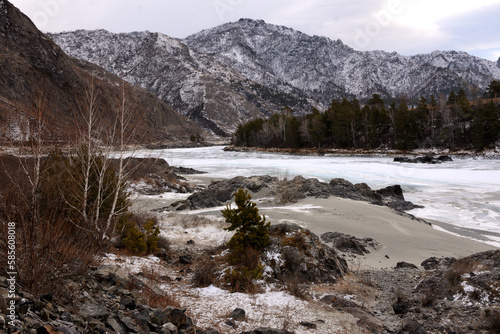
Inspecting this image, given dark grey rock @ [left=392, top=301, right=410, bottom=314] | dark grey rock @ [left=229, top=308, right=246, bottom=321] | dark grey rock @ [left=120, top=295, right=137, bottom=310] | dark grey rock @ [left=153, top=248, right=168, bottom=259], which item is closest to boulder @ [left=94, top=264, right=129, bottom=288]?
dark grey rock @ [left=120, top=295, right=137, bottom=310]

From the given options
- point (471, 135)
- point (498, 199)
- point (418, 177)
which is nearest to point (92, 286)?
point (498, 199)

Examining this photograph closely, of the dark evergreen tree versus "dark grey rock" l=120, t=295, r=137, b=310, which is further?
the dark evergreen tree

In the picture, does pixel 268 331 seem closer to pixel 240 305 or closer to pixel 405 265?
pixel 240 305

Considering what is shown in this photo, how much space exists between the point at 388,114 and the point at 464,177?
40.1m

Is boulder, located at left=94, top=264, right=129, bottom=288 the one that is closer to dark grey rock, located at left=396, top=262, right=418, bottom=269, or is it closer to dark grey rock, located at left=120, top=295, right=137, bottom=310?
dark grey rock, located at left=120, top=295, right=137, bottom=310

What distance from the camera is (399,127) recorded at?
6247 centimetres

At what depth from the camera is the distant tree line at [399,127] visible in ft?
179

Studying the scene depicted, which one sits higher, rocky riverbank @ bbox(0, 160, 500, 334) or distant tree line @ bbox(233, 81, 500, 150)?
distant tree line @ bbox(233, 81, 500, 150)

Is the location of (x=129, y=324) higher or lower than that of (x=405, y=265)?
higher

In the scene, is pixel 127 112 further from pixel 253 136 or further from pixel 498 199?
pixel 253 136

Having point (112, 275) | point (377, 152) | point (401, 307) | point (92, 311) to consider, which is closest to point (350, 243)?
point (401, 307)

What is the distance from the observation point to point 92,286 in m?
4.91

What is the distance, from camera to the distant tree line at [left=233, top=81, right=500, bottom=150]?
54584 millimetres

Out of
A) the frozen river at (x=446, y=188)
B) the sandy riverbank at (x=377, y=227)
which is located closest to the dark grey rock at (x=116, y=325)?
the frozen river at (x=446, y=188)
